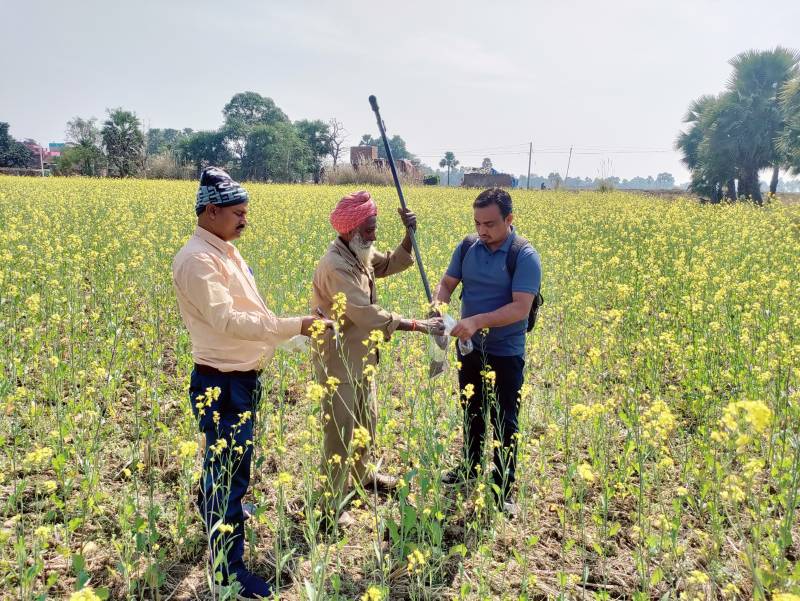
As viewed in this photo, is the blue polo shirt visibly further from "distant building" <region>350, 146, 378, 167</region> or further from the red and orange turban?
"distant building" <region>350, 146, 378, 167</region>

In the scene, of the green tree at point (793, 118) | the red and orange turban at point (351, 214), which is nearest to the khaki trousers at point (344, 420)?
the red and orange turban at point (351, 214)

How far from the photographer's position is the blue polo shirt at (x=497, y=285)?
2.91 meters

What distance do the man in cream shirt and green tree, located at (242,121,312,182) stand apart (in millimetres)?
56852

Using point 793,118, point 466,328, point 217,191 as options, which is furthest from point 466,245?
point 793,118

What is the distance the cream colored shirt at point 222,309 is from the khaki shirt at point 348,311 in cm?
41

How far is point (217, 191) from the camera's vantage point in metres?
2.28

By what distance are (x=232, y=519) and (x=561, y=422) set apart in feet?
8.20

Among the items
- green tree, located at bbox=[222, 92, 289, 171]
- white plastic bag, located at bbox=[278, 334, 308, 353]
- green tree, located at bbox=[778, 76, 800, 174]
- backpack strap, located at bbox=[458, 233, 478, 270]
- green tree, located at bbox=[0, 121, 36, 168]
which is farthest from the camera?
green tree, located at bbox=[222, 92, 289, 171]

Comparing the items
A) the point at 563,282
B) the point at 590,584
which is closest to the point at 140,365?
the point at 590,584

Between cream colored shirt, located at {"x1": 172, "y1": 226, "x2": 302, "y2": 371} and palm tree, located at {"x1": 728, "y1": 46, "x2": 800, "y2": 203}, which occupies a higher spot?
palm tree, located at {"x1": 728, "y1": 46, "x2": 800, "y2": 203}

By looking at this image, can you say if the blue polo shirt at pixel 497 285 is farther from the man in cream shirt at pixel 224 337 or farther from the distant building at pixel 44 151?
the distant building at pixel 44 151

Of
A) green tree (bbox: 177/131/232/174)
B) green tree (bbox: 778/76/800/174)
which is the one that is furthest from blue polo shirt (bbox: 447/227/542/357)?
green tree (bbox: 177/131/232/174)

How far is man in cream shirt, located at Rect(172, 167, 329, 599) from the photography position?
2.21 m

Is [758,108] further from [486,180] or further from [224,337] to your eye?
[224,337]
